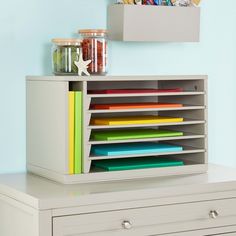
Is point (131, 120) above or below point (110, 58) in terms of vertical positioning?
below

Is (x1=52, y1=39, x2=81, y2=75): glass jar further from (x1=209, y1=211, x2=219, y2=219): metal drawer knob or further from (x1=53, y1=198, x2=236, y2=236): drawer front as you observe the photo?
(x1=209, y1=211, x2=219, y2=219): metal drawer knob

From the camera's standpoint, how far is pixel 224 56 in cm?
237

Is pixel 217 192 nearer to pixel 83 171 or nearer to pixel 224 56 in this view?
pixel 83 171

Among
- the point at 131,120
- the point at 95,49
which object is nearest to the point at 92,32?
the point at 95,49

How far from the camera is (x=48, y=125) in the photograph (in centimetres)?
189

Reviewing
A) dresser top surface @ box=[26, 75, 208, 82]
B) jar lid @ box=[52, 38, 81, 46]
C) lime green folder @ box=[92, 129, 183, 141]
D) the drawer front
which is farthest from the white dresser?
jar lid @ box=[52, 38, 81, 46]

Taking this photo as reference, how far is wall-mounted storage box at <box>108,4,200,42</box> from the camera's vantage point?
6.77 ft

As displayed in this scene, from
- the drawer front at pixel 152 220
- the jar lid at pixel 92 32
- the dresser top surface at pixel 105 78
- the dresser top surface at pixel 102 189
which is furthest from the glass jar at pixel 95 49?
the drawer front at pixel 152 220

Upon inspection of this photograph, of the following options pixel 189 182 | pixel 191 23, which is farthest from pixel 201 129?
pixel 191 23

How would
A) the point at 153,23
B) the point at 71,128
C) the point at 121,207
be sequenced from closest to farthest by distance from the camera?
the point at 121,207, the point at 71,128, the point at 153,23

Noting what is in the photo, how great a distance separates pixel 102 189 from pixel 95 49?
0.45 m

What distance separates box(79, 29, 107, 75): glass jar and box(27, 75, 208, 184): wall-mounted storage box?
0.07 metres

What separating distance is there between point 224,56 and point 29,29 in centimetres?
75

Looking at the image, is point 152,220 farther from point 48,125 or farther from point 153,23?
point 153,23
